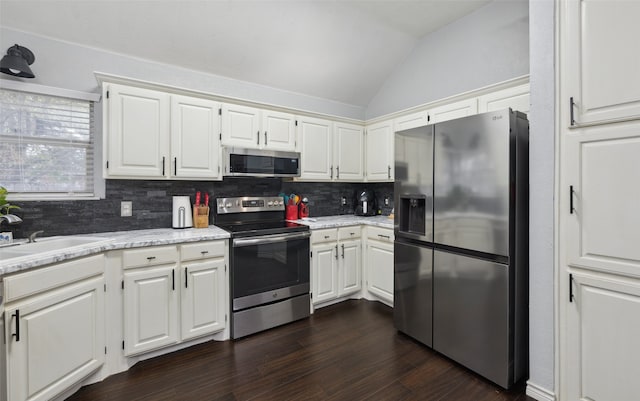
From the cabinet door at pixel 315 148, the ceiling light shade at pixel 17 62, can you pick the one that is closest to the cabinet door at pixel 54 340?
the ceiling light shade at pixel 17 62

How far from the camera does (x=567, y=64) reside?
160 cm

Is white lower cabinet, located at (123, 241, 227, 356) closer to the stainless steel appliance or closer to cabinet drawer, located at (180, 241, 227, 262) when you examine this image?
cabinet drawer, located at (180, 241, 227, 262)

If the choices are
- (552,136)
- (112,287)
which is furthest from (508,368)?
(112,287)

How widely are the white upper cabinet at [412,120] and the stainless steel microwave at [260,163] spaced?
125 centimetres

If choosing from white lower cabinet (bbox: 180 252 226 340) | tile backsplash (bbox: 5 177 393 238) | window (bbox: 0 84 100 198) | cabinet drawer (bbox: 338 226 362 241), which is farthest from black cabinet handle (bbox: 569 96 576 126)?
window (bbox: 0 84 100 198)

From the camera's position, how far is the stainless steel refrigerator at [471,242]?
185 cm

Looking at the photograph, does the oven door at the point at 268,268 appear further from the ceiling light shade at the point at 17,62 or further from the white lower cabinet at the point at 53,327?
the ceiling light shade at the point at 17,62

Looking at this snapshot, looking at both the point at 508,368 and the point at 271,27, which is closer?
the point at 508,368

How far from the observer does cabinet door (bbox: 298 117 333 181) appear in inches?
131

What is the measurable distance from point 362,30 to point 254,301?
3.07 metres

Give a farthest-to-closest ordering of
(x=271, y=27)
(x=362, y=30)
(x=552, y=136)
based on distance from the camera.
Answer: (x=362, y=30) < (x=271, y=27) < (x=552, y=136)

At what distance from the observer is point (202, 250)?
7.73ft

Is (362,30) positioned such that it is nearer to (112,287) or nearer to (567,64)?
(567,64)

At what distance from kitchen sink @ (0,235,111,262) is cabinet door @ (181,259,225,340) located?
665mm
